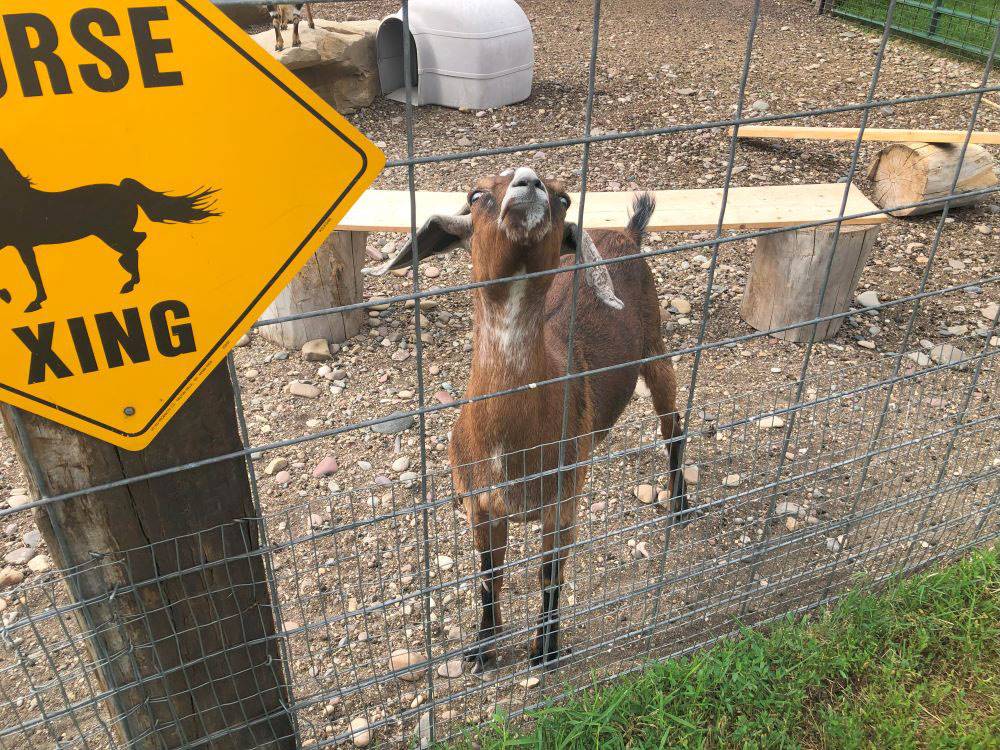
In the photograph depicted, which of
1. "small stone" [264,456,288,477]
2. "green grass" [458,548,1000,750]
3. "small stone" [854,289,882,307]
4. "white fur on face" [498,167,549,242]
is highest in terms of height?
"white fur on face" [498,167,549,242]

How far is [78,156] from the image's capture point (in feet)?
3.99

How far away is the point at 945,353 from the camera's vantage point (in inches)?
181

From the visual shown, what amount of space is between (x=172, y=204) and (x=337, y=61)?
6780 mm

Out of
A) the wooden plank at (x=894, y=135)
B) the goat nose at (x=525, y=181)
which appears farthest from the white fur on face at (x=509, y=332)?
the wooden plank at (x=894, y=135)

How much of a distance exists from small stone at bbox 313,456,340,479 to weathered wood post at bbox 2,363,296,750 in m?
1.76

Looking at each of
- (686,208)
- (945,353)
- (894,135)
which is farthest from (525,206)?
(894,135)

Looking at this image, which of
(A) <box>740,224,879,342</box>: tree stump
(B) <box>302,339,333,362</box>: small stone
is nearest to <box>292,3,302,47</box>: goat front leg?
(B) <box>302,339,333,362</box>: small stone

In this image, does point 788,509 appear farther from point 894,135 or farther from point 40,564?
point 894,135

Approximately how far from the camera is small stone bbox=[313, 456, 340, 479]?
3.74 meters

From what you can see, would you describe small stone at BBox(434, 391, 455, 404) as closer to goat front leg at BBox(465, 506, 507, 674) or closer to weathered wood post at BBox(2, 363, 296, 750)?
goat front leg at BBox(465, 506, 507, 674)

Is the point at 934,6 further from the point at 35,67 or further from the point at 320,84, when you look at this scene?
the point at 35,67

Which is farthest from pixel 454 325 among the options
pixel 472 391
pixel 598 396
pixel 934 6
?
pixel 934 6

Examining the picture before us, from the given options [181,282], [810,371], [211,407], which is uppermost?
[181,282]

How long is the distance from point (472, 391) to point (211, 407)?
1150 mm
